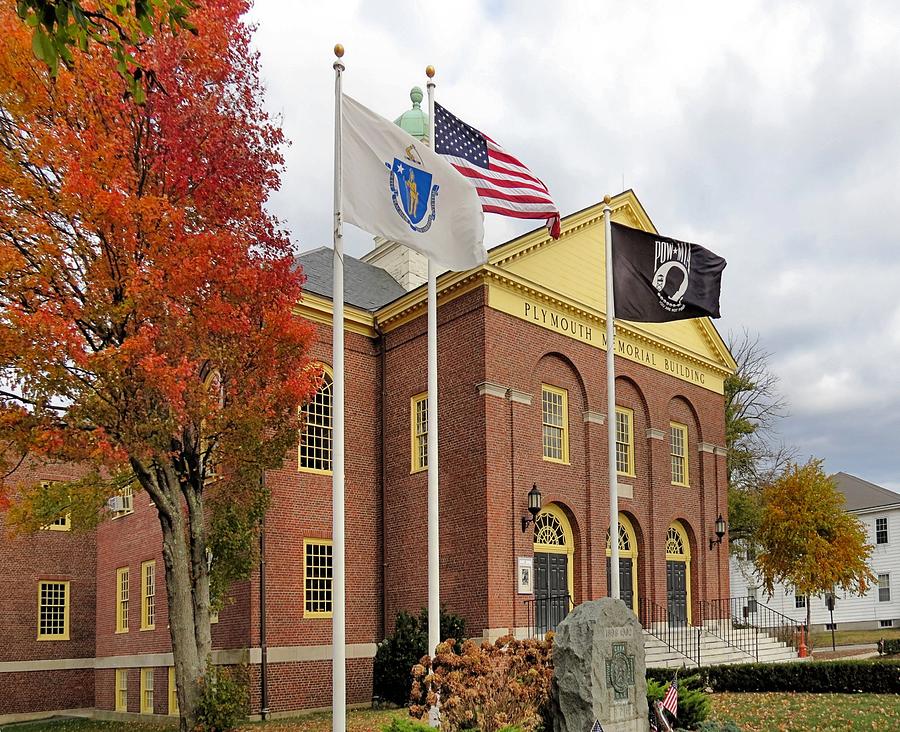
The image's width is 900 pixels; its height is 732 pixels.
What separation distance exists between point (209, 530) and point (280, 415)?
330cm

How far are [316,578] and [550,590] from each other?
19.1 ft

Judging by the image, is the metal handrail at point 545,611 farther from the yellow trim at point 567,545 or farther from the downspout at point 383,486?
the downspout at point 383,486

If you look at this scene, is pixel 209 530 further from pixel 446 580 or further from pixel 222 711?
pixel 446 580

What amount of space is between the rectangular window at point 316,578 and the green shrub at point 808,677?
815 cm

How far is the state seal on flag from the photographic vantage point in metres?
13.3

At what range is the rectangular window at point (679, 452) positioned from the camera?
1159 inches

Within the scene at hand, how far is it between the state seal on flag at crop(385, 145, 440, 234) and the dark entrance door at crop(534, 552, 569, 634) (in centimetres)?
1202

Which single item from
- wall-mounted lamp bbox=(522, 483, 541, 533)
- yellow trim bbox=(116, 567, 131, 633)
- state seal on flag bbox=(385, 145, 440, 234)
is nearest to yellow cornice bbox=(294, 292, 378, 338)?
wall-mounted lamp bbox=(522, 483, 541, 533)

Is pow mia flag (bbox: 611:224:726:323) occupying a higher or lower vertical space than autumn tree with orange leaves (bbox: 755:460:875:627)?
higher

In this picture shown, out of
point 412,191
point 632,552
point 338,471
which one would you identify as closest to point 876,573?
point 632,552

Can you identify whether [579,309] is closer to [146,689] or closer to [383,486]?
[383,486]

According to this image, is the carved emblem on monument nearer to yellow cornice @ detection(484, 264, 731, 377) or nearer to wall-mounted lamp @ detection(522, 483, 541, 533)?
wall-mounted lamp @ detection(522, 483, 541, 533)

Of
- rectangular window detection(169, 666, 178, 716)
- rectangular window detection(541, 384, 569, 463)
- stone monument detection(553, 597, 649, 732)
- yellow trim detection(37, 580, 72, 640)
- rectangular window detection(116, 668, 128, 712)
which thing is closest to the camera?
stone monument detection(553, 597, 649, 732)

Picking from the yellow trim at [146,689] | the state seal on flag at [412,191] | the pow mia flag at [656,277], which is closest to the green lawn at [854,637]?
the pow mia flag at [656,277]
